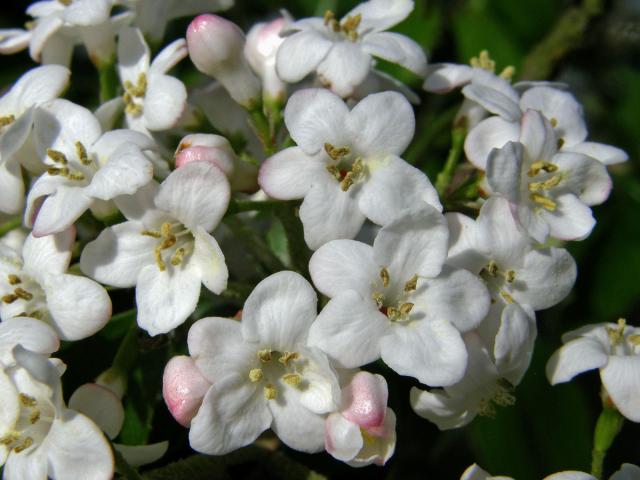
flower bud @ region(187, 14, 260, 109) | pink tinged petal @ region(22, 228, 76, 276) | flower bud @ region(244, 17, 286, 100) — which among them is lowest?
pink tinged petal @ region(22, 228, 76, 276)

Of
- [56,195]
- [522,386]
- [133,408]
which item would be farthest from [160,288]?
[522,386]

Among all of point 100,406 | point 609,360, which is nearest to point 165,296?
point 100,406

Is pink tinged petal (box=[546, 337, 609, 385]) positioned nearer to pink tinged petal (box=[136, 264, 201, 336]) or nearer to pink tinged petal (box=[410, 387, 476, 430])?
pink tinged petal (box=[410, 387, 476, 430])

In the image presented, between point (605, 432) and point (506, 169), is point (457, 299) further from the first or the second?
point (605, 432)

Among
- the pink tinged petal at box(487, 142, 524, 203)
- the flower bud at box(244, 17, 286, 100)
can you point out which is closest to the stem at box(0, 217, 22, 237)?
the flower bud at box(244, 17, 286, 100)

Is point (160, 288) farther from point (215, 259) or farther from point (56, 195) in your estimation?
point (56, 195)

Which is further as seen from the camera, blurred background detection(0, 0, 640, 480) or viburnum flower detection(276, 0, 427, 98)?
blurred background detection(0, 0, 640, 480)

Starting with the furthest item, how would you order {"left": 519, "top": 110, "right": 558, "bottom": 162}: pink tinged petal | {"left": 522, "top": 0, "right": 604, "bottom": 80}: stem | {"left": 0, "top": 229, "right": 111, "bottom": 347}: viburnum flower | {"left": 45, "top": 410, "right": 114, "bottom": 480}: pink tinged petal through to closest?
1. {"left": 522, "top": 0, "right": 604, "bottom": 80}: stem
2. {"left": 519, "top": 110, "right": 558, "bottom": 162}: pink tinged petal
3. {"left": 0, "top": 229, "right": 111, "bottom": 347}: viburnum flower
4. {"left": 45, "top": 410, "right": 114, "bottom": 480}: pink tinged petal
